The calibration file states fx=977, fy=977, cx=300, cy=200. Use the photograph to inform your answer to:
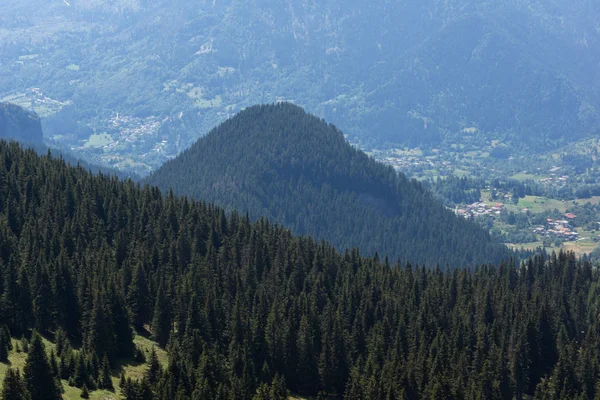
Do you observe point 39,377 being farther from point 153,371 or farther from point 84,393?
point 153,371

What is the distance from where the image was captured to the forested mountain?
139m

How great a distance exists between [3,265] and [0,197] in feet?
140

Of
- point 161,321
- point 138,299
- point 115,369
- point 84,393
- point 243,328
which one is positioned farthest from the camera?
point 138,299

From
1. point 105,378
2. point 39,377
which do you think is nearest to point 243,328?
point 105,378

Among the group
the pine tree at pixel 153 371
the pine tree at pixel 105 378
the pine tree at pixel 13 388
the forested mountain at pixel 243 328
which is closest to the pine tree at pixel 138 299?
the forested mountain at pixel 243 328

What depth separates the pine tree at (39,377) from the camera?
119 metres

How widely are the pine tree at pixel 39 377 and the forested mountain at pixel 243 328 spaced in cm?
16

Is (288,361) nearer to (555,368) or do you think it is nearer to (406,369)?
(406,369)

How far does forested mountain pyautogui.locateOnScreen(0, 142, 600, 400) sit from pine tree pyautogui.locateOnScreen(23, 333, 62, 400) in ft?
0.54

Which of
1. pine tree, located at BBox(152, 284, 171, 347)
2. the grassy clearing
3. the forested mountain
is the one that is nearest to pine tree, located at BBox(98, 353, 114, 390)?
the forested mountain

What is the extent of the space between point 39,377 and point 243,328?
4910cm

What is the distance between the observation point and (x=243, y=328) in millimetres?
163625

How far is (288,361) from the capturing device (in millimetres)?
164375

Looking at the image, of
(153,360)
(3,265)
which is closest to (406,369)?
(153,360)
